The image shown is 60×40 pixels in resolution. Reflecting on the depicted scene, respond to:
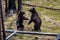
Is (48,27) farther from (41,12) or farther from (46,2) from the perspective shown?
(46,2)

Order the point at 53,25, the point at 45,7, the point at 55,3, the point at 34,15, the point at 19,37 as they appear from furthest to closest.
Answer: the point at 55,3, the point at 45,7, the point at 53,25, the point at 34,15, the point at 19,37

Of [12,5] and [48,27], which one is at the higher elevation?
[12,5]

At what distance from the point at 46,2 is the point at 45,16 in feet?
8.53

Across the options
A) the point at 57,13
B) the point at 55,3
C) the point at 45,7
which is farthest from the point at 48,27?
the point at 55,3

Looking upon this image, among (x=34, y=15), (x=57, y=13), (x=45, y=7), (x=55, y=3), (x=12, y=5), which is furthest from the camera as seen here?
(x=55, y=3)

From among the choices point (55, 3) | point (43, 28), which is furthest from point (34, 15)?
point (55, 3)

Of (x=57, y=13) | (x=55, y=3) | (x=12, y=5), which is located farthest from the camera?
(x=55, y=3)

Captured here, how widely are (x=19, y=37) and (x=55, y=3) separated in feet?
17.3

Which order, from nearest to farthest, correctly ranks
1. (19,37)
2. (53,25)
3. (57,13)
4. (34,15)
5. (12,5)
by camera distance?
(19,37) → (34,15) → (53,25) → (12,5) → (57,13)

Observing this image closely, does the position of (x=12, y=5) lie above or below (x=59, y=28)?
above

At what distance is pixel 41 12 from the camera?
9766mm

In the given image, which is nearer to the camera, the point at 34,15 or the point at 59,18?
the point at 34,15

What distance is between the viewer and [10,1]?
8539 millimetres

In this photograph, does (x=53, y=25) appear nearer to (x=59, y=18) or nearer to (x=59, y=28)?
(x=59, y=28)
